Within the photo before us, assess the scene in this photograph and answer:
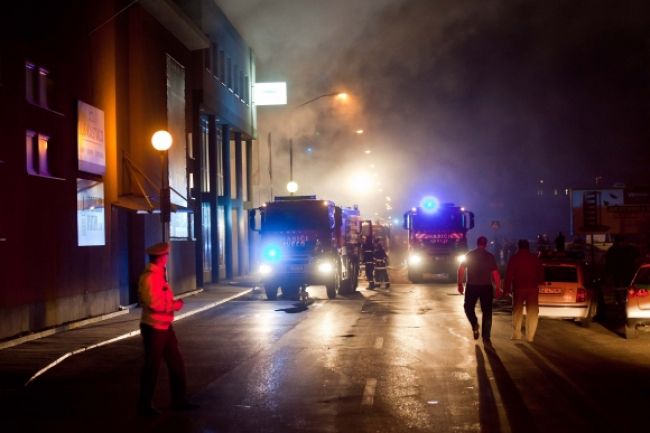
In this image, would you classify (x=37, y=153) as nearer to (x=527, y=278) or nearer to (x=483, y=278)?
(x=483, y=278)

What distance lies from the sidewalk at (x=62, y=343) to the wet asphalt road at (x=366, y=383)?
0.90ft

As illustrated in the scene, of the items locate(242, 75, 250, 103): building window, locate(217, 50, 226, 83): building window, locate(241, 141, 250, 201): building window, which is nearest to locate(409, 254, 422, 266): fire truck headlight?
locate(217, 50, 226, 83): building window

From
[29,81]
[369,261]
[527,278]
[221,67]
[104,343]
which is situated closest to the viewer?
[527,278]

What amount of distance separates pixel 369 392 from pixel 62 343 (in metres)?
7.81

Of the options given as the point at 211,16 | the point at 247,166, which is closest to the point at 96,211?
the point at 211,16

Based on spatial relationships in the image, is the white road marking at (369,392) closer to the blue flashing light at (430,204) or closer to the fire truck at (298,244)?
the fire truck at (298,244)

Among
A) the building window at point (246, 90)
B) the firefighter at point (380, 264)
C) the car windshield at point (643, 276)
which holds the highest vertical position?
the building window at point (246, 90)

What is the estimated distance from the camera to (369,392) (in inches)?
393

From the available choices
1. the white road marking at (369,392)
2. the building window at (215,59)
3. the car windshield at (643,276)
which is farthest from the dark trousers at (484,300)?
the building window at (215,59)

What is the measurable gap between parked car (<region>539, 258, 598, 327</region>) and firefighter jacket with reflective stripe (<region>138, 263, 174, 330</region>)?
9737 mm

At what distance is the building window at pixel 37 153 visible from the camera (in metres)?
17.4

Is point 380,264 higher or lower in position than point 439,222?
lower

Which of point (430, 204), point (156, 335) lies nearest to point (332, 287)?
point (430, 204)

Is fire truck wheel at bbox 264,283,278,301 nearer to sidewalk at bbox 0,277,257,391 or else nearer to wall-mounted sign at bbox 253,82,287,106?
sidewalk at bbox 0,277,257,391
